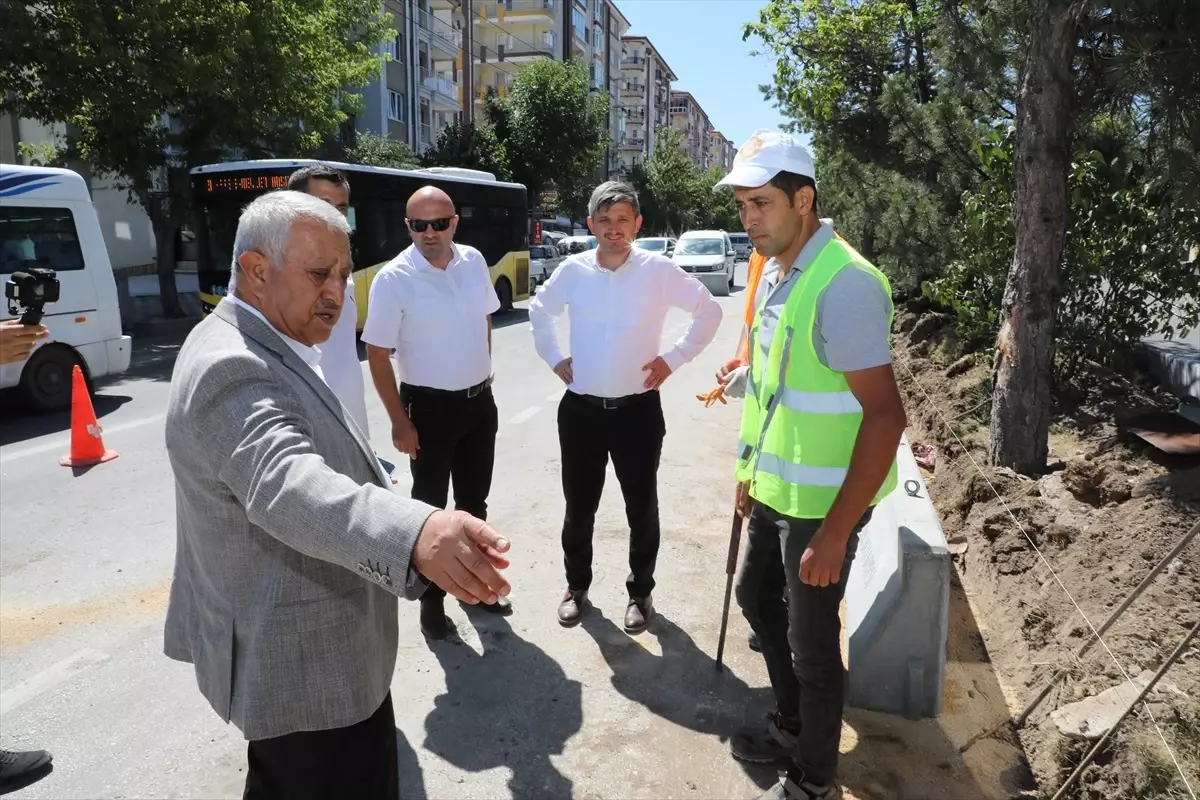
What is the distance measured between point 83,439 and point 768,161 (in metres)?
6.42

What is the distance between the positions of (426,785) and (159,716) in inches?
45.5

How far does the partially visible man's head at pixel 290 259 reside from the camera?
1741mm

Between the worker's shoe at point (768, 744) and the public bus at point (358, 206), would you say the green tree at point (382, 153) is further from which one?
the worker's shoe at point (768, 744)

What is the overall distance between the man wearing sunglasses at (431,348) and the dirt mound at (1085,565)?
250 centimetres

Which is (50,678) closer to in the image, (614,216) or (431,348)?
(431,348)

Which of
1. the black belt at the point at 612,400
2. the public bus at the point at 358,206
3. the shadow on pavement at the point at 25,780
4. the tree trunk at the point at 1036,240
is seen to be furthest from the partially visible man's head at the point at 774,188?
the public bus at the point at 358,206

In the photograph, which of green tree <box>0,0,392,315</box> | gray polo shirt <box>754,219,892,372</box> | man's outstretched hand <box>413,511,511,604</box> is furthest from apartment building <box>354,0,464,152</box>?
man's outstretched hand <box>413,511,511,604</box>

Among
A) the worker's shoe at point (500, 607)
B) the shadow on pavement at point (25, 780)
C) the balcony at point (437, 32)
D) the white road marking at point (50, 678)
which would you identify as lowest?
the white road marking at point (50, 678)

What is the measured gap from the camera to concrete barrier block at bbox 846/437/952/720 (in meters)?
3.16

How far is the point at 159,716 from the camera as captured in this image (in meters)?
3.25

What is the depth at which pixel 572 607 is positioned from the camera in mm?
4047

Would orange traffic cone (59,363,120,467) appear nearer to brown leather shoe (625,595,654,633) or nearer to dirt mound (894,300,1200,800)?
brown leather shoe (625,595,654,633)

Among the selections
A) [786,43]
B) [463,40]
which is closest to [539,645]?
[786,43]

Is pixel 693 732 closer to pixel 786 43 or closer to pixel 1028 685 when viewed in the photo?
pixel 1028 685
